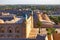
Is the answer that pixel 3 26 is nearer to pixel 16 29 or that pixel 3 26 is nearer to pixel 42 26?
pixel 16 29

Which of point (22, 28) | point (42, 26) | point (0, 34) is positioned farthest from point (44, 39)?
point (42, 26)

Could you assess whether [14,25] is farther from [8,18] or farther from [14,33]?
[8,18]

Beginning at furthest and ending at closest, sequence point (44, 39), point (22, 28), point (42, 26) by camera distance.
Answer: point (42, 26) → point (22, 28) → point (44, 39)

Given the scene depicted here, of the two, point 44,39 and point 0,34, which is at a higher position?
point 44,39

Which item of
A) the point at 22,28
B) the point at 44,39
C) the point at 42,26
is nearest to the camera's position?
the point at 44,39

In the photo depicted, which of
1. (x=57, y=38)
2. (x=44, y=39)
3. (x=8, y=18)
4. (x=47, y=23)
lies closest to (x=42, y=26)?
(x=47, y=23)

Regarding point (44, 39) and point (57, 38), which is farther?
point (57, 38)

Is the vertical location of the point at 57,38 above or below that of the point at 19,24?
below

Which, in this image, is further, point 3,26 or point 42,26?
point 42,26
